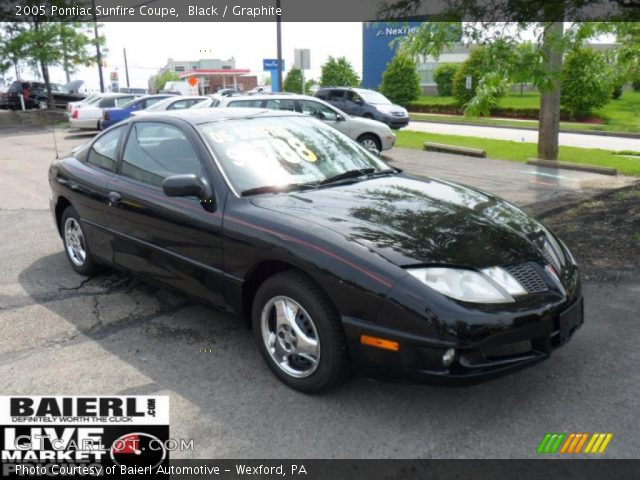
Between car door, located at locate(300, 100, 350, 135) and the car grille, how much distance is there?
415 inches

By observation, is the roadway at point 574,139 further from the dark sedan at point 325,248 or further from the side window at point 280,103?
the dark sedan at point 325,248

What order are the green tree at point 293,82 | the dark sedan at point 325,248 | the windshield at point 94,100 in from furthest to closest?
the green tree at point 293,82 → the windshield at point 94,100 → the dark sedan at point 325,248

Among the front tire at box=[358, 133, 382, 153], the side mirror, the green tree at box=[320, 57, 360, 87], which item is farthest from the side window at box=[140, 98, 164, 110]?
the green tree at box=[320, 57, 360, 87]

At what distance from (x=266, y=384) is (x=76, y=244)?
9.34 feet

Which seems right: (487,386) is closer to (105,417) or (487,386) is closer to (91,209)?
(105,417)

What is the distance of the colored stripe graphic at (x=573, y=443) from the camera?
9.49 feet

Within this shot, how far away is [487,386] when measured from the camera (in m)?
3.51

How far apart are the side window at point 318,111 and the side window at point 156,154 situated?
8.83 m

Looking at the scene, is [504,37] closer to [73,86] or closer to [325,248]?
[325,248]

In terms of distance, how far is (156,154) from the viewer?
4531 millimetres

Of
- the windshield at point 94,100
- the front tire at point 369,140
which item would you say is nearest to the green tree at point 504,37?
the front tire at point 369,140

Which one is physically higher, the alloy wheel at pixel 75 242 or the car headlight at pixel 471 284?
the car headlight at pixel 471 284

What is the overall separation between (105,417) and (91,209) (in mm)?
2217

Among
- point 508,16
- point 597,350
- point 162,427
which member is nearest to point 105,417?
point 162,427
